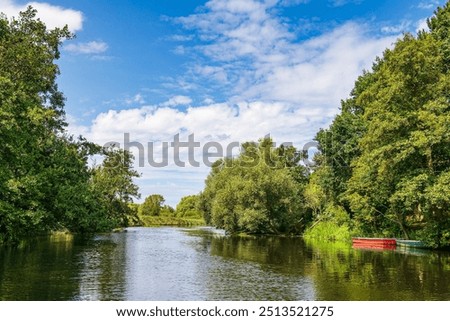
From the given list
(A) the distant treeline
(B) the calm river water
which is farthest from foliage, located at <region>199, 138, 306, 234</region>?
(B) the calm river water

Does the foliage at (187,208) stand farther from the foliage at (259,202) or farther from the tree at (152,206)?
the foliage at (259,202)

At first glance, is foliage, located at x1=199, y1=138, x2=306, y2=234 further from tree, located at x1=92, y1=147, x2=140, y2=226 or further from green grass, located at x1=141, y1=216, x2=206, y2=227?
green grass, located at x1=141, y1=216, x2=206, y2=227

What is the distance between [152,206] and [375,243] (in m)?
115

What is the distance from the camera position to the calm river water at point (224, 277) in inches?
764

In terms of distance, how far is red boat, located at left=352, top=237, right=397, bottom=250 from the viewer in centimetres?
4444

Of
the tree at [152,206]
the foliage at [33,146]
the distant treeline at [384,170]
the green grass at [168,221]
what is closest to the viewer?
the foliage at [33,146]

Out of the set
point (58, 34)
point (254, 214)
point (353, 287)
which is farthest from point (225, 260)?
point (254, 214)

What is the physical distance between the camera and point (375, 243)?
149 feet

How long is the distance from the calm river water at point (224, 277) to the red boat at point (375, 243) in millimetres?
8595

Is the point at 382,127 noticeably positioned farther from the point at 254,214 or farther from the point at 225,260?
the point at 254,214

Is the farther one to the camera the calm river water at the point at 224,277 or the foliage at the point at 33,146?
the foliage at the point at 33,146

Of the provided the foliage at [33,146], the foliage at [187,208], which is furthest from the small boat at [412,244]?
the foliage at [187,208]
